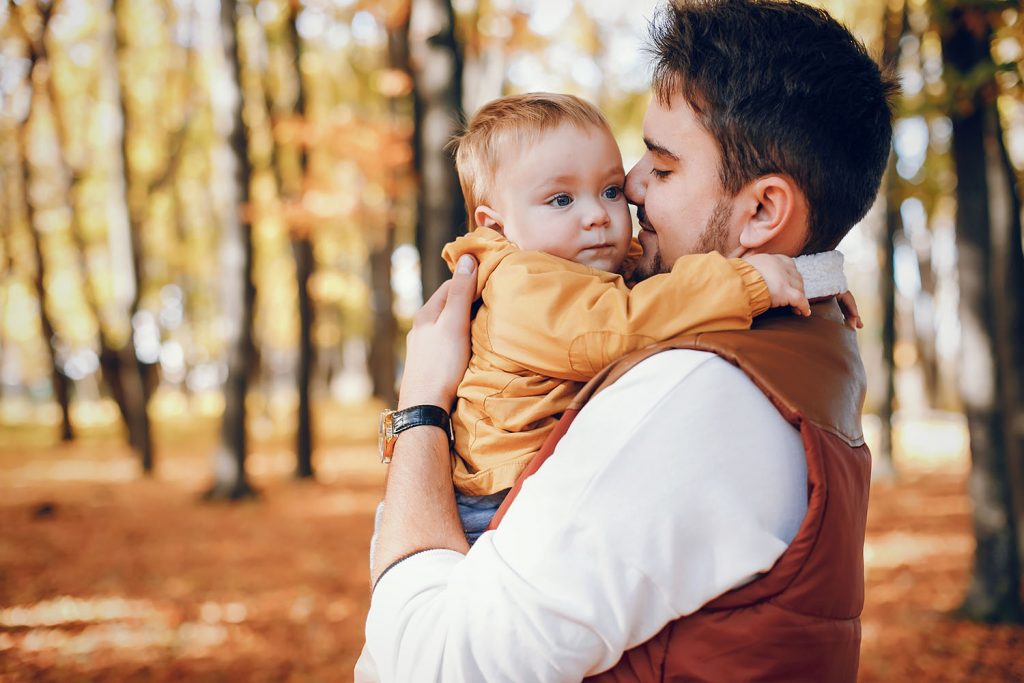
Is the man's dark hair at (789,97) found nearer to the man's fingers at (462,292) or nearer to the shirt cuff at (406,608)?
the man's fingers at (462,292)

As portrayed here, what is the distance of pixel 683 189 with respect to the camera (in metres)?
1.89

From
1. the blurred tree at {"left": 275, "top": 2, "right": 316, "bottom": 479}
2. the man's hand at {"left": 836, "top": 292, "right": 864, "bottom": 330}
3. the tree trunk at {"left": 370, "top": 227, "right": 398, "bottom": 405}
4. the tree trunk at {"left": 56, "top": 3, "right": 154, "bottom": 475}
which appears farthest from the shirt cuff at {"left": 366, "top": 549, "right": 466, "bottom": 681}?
the tree trunk at {"left": 370, "top": 227, "right": 398, "bottom": 405}

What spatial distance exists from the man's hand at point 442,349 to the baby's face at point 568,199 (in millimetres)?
223

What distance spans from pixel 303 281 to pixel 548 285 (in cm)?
1310

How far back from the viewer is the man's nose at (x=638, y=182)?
2.06m

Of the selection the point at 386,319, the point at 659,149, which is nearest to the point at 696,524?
the point at 659,149

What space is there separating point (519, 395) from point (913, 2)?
1318 cm

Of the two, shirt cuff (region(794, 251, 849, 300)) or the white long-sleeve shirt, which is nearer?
the white long-sleeve shirt

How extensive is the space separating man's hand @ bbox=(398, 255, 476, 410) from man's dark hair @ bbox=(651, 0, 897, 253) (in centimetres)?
66

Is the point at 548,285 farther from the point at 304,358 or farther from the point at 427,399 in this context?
the point at 304,358

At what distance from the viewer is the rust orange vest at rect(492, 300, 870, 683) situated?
4.64ft

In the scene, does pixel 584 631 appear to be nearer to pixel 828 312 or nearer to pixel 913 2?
pixel 828 312

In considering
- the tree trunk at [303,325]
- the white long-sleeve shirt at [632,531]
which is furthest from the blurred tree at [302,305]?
the white long-sleeve shirt at [632,531]

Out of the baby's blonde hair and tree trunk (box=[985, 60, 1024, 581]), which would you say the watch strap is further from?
tree trunk (box=[985, 60, 1024, 581])
